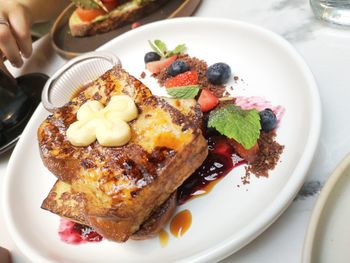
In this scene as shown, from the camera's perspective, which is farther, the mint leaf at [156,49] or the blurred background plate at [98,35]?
the blurred background plate at [98,35]

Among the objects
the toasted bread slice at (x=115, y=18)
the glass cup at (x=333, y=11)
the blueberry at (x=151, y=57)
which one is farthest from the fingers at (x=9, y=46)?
the glass cup at (x=333, y=11)

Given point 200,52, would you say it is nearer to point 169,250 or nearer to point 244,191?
point 244,191

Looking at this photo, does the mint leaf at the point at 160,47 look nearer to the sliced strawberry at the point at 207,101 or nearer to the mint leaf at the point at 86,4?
the sliced strawberry at the point at 207,101

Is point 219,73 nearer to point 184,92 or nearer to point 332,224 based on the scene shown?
point 184,92

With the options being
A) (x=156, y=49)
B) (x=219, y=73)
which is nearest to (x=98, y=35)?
(x=156, y=49)

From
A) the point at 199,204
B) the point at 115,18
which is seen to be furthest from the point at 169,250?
the point at 115,18
